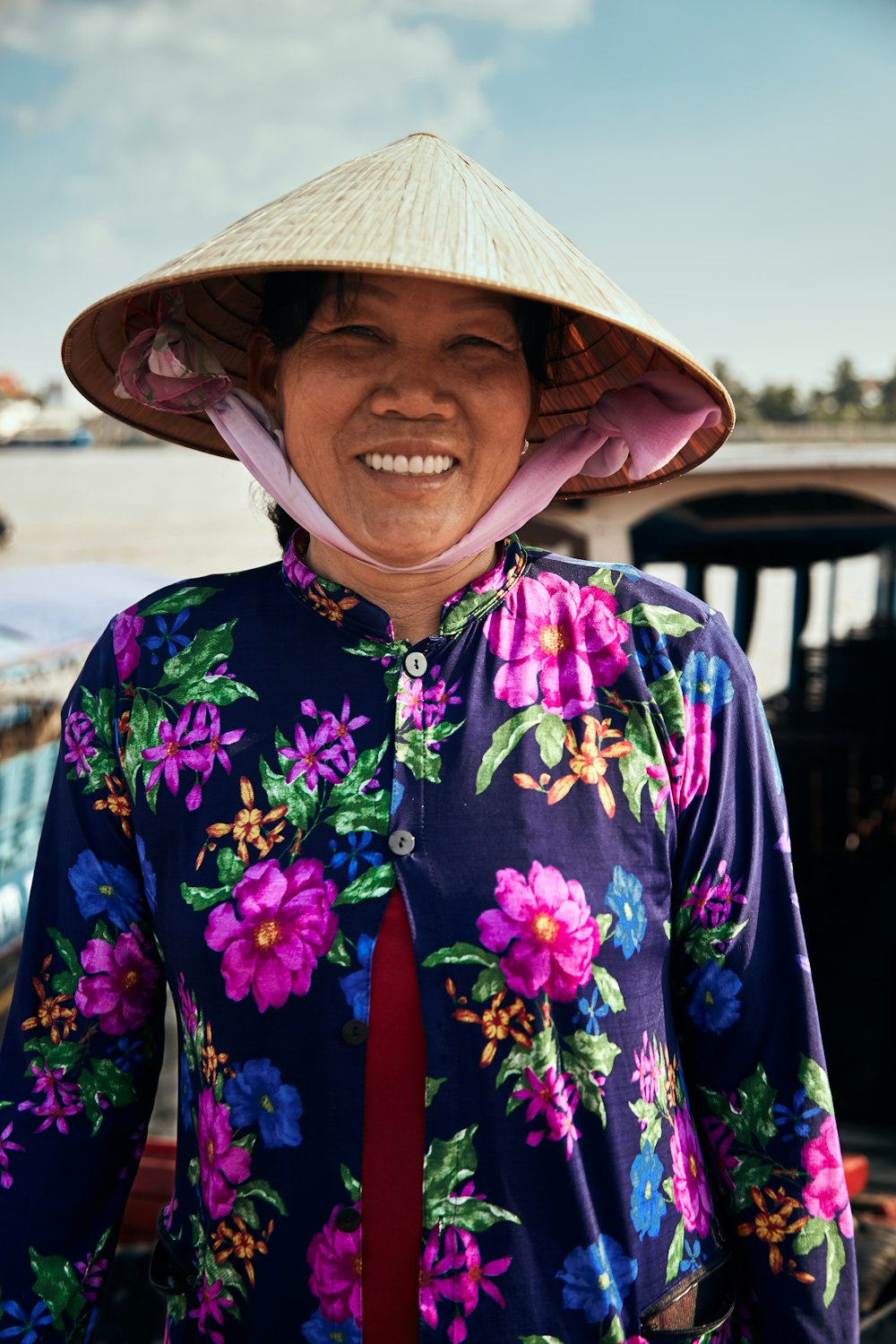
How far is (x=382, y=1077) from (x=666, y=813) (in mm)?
393

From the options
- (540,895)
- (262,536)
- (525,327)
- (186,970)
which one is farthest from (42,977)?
(262,536)

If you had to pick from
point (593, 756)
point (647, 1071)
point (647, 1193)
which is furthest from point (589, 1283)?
point (593, 756)

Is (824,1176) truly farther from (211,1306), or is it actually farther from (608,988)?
(211,1306)

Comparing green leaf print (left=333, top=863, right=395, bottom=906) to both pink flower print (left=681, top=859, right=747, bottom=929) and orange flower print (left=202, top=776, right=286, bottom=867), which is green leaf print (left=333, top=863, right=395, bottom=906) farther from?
pink flower print (left=681, top=859, right=747, bottom=929)

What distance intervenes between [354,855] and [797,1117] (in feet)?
1.77

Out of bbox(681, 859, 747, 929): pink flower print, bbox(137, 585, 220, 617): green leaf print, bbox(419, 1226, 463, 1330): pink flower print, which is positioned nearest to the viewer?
bbox(419, 1226, 463, 1330): pink flower print

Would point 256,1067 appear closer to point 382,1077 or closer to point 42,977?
point 382,1077

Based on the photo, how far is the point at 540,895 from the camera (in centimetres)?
106

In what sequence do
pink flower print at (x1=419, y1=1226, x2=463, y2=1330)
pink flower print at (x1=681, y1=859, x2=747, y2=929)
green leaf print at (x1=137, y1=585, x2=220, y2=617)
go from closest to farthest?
pink flower print at (x1=419, y1=1226, x2=463, y2=1330) → pink flower print at (x1=681, y1=859, x2=747, y2=929) → green leaf print at (x1=137, y1=585, x2=220, y2=617)

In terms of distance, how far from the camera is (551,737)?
44.3 inches

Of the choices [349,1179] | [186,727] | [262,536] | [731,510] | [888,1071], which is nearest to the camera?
[349,1179]

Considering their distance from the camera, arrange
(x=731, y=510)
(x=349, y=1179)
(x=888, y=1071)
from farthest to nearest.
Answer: (x=731, y=510) → (x=888, y=1071) → (x=349, y=1179)

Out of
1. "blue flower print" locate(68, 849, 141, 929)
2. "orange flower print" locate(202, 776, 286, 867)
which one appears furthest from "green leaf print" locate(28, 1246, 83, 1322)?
"orange flower print" locate(202, 776, 286, 867)

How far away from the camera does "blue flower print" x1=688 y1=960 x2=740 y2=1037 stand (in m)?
1.14
